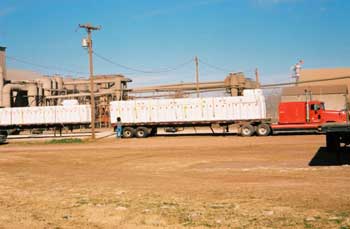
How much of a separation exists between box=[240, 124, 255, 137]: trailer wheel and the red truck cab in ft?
7.68

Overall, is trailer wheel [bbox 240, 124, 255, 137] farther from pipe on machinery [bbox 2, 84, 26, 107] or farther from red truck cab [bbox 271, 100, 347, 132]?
pipe on machinery [bbox 2, 84, 26, 107]

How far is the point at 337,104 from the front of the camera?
55.5 m

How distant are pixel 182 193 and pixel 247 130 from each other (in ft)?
72.6

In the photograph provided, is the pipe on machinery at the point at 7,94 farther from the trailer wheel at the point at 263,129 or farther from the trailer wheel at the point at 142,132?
the trailer wheel at the point at 263,129

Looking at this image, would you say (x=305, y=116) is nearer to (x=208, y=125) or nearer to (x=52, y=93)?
(x=208, y=125)

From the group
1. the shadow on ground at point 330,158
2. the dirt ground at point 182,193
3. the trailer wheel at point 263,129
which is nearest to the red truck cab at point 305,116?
the trailer wheel at point 263,129

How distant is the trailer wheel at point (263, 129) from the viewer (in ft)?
103

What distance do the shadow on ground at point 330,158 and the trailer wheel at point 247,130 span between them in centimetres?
1243

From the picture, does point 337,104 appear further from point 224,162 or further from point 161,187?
point 161,187

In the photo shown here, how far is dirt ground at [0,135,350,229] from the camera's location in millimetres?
7656

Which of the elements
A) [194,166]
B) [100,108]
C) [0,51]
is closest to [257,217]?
[194,166]

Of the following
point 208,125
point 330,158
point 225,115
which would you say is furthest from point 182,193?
point 208,125

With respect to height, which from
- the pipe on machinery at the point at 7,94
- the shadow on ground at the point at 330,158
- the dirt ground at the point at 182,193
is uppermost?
the pipe on machinery at the point at 7,94

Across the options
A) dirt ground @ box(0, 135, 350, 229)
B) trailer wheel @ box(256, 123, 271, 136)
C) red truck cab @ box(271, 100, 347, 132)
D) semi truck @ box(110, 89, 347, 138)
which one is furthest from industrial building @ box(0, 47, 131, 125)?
dirt ground @ box(0, 135, 350, 229)
